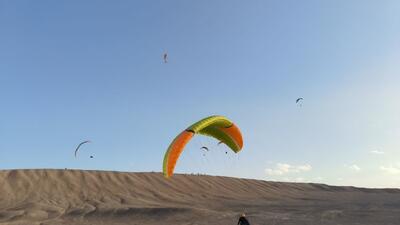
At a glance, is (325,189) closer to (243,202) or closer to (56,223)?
(243,202)

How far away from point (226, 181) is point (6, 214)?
937 inches

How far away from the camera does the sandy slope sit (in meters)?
35.7

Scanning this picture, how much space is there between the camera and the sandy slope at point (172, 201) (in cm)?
3569

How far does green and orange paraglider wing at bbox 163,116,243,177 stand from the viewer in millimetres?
22156

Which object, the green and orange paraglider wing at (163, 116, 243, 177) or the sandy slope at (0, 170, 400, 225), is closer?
the green and orange paraglider wing at (163, 116, 243, 177)

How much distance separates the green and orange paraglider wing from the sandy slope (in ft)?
24.7

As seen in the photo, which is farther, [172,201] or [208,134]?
[172,201]

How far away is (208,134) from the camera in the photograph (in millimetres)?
26859

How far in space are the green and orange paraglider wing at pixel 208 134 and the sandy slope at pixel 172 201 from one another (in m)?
7.52

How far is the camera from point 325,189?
60156 millimetres

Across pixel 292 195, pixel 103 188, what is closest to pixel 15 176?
pixel 103 188

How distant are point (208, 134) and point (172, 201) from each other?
20.8m

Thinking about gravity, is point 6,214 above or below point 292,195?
below

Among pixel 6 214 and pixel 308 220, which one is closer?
pixel 308 220
